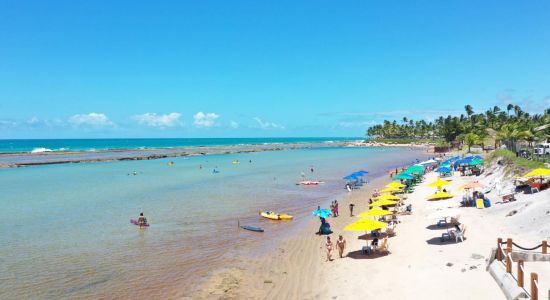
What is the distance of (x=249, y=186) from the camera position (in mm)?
43281

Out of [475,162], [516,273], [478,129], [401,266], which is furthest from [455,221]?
[478,129]

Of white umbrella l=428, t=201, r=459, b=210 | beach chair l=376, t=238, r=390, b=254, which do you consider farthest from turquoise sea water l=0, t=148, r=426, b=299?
white umbrella l=428, t=201, r=459, b=210

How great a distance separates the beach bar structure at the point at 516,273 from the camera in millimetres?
9665

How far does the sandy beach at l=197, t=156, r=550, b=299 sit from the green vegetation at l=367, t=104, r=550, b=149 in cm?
2515

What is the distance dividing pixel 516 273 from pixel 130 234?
19069 mm

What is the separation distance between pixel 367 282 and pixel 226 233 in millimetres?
10568

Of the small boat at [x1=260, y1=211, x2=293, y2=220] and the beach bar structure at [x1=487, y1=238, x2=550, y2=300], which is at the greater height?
the beach bar structure at [x1=487, y1=238, x2=550, y2=300]

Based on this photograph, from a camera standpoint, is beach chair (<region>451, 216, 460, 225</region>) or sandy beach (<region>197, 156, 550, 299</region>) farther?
beach chair (<region>451, 216, 460, 225</region>)

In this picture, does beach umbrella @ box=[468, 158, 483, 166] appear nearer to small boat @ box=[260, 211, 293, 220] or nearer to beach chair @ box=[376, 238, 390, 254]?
small boat @ box=[260, 211, 293, 220]

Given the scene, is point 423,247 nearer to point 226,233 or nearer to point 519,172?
point 226,233

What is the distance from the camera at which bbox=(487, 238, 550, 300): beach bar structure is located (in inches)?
381

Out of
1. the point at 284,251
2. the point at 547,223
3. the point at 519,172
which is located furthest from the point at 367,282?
the point at 519,172

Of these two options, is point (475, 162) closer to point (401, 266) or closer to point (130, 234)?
point (401, 266)

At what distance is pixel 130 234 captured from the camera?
2281 centimetres
